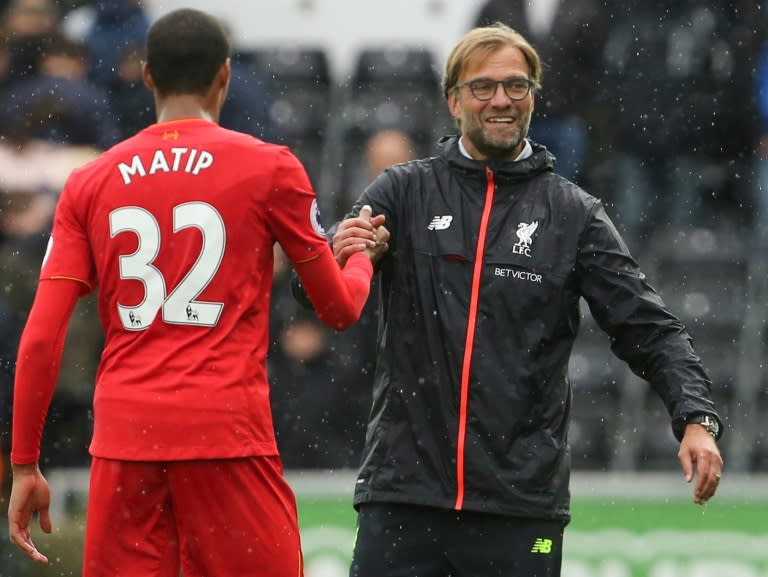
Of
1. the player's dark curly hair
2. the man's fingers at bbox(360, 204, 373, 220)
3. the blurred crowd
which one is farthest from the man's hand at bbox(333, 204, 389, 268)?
the blurred crowd

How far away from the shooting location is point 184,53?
4.15 metres

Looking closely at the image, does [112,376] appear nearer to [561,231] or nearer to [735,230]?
[561,231]

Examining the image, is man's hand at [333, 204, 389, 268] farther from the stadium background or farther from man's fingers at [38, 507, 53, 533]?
the stadium background

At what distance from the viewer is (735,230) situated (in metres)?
9.92

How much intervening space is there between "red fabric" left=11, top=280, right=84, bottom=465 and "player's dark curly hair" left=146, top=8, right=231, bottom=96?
57 cm

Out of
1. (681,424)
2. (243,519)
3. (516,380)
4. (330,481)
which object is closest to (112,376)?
(243,519)

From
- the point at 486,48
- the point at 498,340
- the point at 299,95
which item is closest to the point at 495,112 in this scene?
the point at 486,48

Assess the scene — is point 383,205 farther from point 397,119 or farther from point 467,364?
point 397,119

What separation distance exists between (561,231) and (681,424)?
643 millimetres

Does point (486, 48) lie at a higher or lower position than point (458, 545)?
higher

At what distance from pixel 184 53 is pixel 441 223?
0.98 m

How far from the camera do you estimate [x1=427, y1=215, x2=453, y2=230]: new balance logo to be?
4746 millimetres

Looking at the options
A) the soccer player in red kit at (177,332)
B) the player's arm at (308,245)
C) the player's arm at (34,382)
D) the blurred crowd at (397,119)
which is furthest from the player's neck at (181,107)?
the blurred crowd at (397,119)

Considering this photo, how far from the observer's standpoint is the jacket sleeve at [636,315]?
4633 mm
